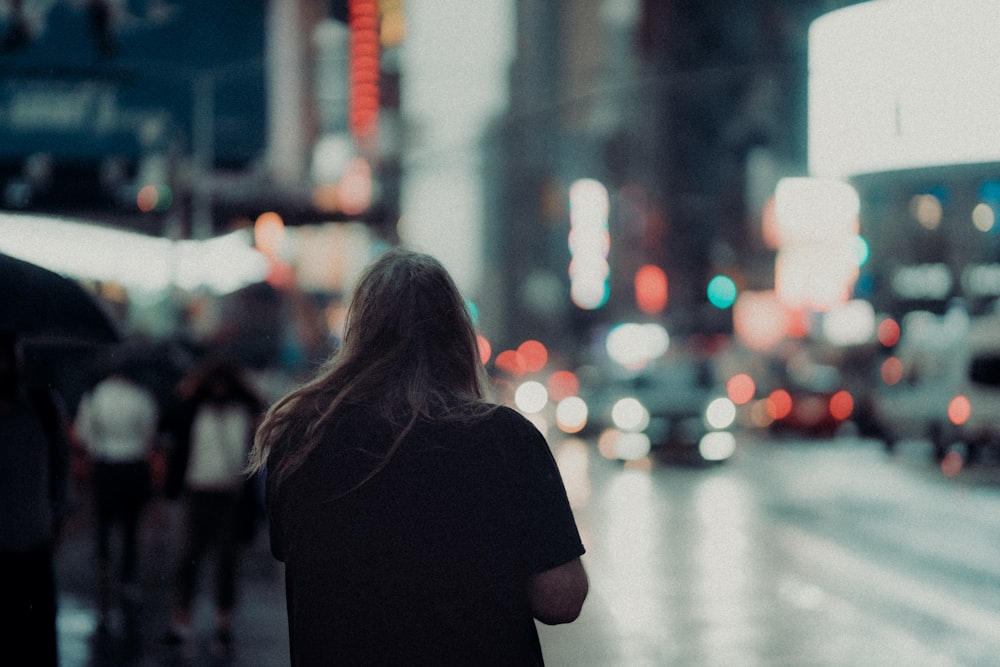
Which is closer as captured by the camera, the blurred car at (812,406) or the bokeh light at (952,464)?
the bokeh light at (952,464)

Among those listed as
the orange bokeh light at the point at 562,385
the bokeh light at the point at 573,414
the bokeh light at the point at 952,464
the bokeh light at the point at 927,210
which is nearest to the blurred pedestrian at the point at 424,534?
the bokeh light at the point at 952,464

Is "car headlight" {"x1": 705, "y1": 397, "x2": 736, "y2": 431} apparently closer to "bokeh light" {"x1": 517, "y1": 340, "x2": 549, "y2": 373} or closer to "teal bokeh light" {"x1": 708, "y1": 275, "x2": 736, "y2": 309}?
"teal bokeh light" {"x1": 708, "y1": 275, "x2": 736, "y2": 309}

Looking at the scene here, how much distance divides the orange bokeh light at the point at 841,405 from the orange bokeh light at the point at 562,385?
6.43 metres

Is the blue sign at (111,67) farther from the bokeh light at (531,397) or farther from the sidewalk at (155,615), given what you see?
the bokeh light at (531,397)

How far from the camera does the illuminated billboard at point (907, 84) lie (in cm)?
816

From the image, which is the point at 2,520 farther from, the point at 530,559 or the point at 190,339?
the point at 190,339

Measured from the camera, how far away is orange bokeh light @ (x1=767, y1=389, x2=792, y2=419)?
32562mm

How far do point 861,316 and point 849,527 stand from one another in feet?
138

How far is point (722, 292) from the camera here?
2623 inches

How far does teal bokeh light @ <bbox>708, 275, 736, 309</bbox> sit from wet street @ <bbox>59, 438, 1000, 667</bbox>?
46681 millimetres

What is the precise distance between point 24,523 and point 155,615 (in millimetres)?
4689

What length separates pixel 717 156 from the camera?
76.8m

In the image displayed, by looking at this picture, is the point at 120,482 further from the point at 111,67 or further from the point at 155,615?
the point at 111,67

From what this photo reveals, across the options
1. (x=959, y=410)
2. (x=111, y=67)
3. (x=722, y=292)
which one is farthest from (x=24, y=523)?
(x=722, y=292)
